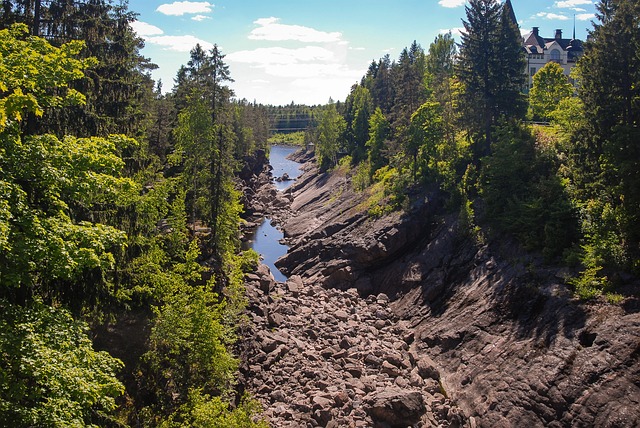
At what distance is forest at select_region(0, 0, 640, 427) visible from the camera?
32.7ft

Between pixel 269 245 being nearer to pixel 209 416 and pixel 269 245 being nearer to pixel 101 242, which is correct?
pixel 209 416

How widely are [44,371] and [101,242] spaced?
332 centimetres

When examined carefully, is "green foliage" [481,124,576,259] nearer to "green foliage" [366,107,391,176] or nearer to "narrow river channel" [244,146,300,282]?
"narrow river channel" [244,146,300,282]

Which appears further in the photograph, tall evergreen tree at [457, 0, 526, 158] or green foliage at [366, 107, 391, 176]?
green foliage at [366, 107, 391, 176]

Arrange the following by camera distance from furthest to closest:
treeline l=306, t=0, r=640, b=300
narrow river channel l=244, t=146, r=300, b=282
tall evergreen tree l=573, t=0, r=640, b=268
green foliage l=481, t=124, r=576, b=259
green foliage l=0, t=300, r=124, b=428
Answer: narrow river channel l=244, t=146, r=300, b=282 → green foliage l=481, t=124, r=576, b=259 → treeline l=306, t=0, r=640, b=300 → tall evergreen tree l=573, t=0, r=640, b=268 → green foliage l=0, t=300, r=124, b=428

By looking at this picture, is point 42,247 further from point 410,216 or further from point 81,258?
point 410,216

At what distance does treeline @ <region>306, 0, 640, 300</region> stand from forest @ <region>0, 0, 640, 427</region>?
117 mm

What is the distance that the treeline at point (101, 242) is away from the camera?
9461 millimetres

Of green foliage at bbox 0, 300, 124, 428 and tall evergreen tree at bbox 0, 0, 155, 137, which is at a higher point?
tall evergreen tree at bbox 0, 0, 155, 137

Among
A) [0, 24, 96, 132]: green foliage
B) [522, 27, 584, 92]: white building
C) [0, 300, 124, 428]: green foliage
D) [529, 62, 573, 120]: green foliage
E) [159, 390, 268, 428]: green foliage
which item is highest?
[522, 27, 584, 92]: white building

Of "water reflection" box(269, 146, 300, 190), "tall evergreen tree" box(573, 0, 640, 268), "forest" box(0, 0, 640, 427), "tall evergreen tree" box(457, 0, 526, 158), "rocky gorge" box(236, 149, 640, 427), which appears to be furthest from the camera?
"water reflection" box(269, 146, 300, 190)

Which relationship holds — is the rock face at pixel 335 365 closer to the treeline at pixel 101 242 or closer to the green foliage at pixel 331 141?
the treeline at pixel 101 242

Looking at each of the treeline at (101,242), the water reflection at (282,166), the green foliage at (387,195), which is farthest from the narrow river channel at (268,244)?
the water reflection at (282,166)

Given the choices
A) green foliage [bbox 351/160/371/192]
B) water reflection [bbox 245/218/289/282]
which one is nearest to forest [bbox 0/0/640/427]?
green foliage [bbox 351/160/371/192]
